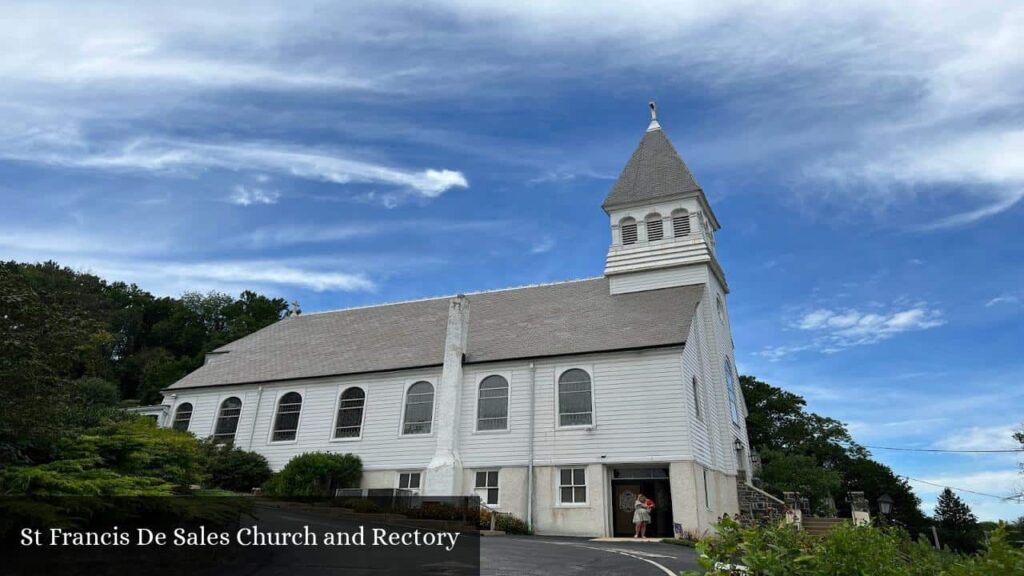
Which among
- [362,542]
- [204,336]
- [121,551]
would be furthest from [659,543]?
[204,336]

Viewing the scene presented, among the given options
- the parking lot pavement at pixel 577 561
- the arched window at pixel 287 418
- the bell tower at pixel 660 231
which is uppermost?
the bell tower at pixel 660 231

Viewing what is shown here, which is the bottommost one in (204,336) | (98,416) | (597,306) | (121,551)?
(121,551)

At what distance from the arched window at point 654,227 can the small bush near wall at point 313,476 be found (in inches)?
646

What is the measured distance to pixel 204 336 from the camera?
61.9 metres

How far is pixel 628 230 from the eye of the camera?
30.0m

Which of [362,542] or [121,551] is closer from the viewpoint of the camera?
[121,551]

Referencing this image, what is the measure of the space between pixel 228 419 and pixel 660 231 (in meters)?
21.5

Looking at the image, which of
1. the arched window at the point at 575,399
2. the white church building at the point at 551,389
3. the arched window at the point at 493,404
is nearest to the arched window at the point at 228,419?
the white church building at the point at 551,389

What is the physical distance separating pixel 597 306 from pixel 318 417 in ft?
42.4

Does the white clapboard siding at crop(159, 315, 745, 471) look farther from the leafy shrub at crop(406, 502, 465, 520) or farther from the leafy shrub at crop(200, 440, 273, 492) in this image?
the leafy shrub at crop(406, 502, 465, 520)

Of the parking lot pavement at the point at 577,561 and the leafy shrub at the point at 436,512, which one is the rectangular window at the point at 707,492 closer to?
the parking lot pavement at the point at 577,561

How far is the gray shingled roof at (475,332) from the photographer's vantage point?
24797mm

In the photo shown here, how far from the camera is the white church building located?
2214cm

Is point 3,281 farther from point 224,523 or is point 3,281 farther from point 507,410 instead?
point 507,410
